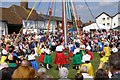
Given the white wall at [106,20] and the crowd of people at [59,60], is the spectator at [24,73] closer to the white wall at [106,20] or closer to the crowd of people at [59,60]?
the crowd of people at [59,60]

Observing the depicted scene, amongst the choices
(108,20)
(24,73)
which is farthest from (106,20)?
(24,73)

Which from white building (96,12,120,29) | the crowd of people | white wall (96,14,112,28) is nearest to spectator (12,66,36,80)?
the crowd of people

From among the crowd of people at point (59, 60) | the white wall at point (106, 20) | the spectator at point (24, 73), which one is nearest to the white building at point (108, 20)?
the white wall at point (106, 20)

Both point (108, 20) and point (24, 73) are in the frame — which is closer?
point (24, 73)

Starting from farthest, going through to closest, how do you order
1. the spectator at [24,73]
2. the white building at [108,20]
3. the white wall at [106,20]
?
the white wall at [106,20]
the white building at [108,20]
the spectator at [24,73]

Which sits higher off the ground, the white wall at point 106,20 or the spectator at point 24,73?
the white wall at point 106,20

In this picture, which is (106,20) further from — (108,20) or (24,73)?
(24,73)

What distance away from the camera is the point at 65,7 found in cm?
1596

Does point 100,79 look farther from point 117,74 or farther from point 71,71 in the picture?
point 71,71

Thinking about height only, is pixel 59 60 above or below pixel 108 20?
below

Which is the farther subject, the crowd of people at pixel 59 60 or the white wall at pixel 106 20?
the white wall at pixel 106 20

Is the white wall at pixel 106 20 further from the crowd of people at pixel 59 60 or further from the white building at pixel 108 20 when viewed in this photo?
the crowd of people at pixel 59 60

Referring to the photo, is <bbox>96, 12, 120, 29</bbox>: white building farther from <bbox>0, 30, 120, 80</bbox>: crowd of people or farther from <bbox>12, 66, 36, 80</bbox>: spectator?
<bbox>12, 66, 36, 80</bbox>: spectator

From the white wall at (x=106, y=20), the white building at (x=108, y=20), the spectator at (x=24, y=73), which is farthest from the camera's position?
the white wall at (x=106, y=20)
